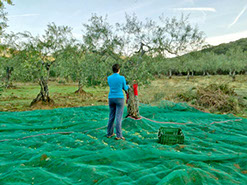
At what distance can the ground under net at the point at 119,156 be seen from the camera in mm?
3586

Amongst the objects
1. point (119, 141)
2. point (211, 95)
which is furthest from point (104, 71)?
point (211, 95)

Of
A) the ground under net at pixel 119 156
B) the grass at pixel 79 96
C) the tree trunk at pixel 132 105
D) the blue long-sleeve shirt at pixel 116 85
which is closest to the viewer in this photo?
the ground under net at pixel 119 156

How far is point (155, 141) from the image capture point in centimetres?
601

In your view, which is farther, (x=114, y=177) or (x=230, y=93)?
(x=230, y=93)

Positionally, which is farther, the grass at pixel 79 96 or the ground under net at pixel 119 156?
the grass at pixel 79 96

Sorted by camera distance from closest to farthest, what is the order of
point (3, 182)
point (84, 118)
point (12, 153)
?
point (3, 182)
point (12, 153)
point (84, 118)

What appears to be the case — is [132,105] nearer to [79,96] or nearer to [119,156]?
[119,156]

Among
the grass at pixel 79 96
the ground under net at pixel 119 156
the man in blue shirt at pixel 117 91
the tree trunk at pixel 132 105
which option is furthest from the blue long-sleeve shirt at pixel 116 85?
the grass at pixel 79 96

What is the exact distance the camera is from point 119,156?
4.45 metres

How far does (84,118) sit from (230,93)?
34.3 ft

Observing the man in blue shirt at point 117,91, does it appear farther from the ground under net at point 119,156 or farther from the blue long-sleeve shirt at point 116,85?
the ground under net at point 119,156

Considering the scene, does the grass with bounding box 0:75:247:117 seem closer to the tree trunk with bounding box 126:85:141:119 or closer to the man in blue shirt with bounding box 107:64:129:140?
the tree trunk with bounding box 126:85:141:119

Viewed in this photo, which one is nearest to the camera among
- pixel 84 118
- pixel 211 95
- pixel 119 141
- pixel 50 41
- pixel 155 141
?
pixel 119 141

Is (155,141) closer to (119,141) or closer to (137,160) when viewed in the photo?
(119,141)
